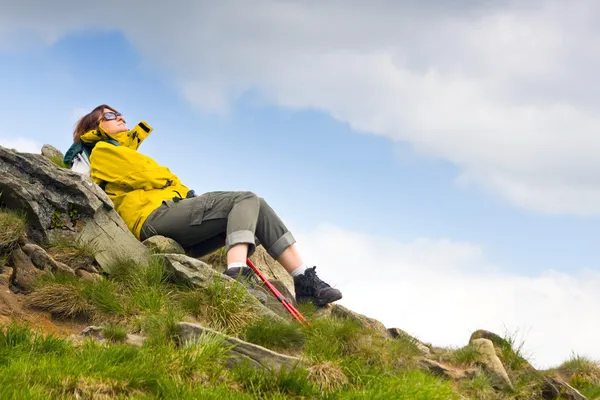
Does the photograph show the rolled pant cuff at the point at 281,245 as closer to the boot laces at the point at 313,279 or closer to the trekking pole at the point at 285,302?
the trekking pole at the point at 285,302

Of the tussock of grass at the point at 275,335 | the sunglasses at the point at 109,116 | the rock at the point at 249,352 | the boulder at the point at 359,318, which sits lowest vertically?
the rock at the point at 249,352

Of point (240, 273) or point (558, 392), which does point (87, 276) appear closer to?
point (240, 273)

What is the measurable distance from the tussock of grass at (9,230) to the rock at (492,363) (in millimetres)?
7533

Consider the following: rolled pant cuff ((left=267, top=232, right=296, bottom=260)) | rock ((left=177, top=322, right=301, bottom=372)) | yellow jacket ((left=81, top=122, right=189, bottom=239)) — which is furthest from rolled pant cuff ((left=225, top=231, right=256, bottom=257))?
rock ((left=177, top=322, right=301, bottom=372))

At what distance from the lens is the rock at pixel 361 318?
11938 mm

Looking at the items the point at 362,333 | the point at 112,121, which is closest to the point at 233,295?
the point at 362,333

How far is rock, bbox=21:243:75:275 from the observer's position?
10.2 meters

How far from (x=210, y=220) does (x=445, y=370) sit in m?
4.48

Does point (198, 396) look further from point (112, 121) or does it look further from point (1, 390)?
point (112, 121)

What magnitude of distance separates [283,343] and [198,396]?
2840 mm

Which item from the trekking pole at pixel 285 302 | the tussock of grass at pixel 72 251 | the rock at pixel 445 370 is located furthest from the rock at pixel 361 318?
the tussock of grass at pixel 72 251

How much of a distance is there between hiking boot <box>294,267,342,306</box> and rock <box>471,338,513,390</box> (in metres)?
2.52

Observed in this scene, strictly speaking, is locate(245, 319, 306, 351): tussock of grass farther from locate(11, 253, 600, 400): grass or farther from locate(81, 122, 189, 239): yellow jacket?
locate(81, 122, 189, 239): yellow jacket

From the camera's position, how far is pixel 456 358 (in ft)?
37.1
